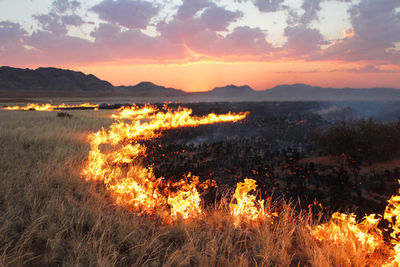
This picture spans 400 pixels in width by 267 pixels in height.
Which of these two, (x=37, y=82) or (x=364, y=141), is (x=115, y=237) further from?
(x=37, y=82)

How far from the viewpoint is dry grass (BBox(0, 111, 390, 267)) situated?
3.50 meters

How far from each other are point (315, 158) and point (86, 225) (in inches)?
528

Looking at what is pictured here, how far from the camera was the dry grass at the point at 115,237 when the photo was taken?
350cm

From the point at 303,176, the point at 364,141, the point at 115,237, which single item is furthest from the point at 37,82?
the point at 115,237

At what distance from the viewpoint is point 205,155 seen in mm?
14430

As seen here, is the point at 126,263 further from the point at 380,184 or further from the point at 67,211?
the point at 380,184

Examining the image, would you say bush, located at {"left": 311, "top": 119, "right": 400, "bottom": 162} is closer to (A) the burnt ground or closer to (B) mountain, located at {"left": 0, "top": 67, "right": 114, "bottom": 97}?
(A) the burnt ground

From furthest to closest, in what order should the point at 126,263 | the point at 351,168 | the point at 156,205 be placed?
the point at 351,168 → the point at 156,205 → the point at 126,263

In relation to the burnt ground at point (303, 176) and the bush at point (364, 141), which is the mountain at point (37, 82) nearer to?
the burnt ground at point (303, 176)

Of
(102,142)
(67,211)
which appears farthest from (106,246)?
(102,142)

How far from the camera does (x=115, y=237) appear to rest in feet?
13.3

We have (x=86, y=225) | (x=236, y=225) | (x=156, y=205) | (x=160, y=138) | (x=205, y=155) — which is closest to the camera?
(x=86, y=225)

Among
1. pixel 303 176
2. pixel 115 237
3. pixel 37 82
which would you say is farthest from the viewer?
pixel 37 82

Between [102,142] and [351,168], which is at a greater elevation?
[102,142]
